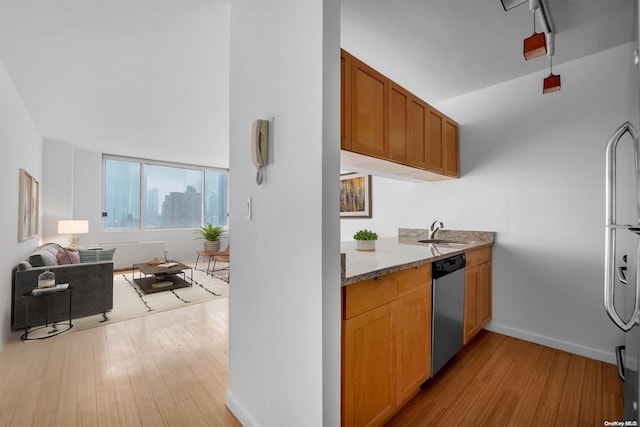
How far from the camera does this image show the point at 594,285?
7.56 ft

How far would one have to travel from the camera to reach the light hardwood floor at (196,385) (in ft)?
5.30

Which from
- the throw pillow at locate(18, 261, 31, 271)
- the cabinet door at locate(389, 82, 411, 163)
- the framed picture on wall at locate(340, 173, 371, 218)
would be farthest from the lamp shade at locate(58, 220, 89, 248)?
the cabinet door at locate(389, 82, 411, 163)

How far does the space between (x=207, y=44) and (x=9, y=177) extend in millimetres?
2481

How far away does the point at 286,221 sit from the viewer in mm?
1295

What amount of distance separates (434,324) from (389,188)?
6.60 feet

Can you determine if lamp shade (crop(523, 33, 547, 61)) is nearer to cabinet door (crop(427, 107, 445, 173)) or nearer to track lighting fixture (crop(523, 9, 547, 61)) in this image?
track lighting fixture (crop(523, 9, 547, 61))

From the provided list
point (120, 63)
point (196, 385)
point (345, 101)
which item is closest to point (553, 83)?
point (345, 101)

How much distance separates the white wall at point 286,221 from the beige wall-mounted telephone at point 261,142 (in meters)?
0.03

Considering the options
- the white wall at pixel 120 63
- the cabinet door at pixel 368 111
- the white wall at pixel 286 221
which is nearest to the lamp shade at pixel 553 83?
the cabinet door at pixel 368 111

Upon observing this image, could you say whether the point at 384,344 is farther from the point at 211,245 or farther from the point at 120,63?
the point at 211,245

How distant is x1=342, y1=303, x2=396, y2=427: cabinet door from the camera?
1.26m

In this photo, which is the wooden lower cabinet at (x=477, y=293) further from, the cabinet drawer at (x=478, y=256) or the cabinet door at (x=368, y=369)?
the cabinet door at (x=368, y=369)

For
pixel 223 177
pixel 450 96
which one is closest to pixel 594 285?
pixel 450 96

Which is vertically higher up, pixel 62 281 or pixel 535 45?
pixel 535 45
